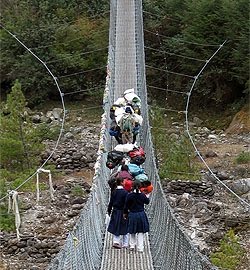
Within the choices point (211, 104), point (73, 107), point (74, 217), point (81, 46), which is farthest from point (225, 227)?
point (81, 46)

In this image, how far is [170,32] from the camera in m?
18.0

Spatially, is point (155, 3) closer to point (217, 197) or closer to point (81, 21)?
point (81, 21)

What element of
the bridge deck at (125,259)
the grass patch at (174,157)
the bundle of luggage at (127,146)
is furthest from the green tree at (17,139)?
the bridge deck at (125,259)

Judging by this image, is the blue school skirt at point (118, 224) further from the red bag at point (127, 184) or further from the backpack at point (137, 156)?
the backpack at point (137, 156)

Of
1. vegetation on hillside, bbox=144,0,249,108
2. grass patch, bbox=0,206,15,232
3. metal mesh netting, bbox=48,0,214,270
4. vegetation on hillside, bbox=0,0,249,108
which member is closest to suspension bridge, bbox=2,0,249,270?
metal mesh netting, bbox=48,0,214,270

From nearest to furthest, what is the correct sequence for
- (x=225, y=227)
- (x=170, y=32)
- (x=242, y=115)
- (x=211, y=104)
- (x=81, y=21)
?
(x=225, y=227) < (x=242, y=115) < (x=211, y=104) < (x=170, y=32) < (x=81, y=21)

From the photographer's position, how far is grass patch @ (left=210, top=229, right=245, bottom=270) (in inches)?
320

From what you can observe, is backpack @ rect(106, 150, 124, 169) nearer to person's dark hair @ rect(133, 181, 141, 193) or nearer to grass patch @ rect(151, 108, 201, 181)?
person's dark hair @ rect(133, 181, 141, 193)

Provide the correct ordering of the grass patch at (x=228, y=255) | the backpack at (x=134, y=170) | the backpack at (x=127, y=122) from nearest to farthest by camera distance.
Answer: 1. the backpack at (x=134, y=170)
2. the grass patch at (x=228, y=255)
3. the backpack at (x=127, y=122)

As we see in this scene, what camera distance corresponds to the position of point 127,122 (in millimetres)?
8891

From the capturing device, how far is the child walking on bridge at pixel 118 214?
22.0ft

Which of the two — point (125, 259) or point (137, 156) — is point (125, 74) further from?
point (125, 259)

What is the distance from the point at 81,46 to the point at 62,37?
0.55m

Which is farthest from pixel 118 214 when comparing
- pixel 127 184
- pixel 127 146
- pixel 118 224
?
pixel 127 146
